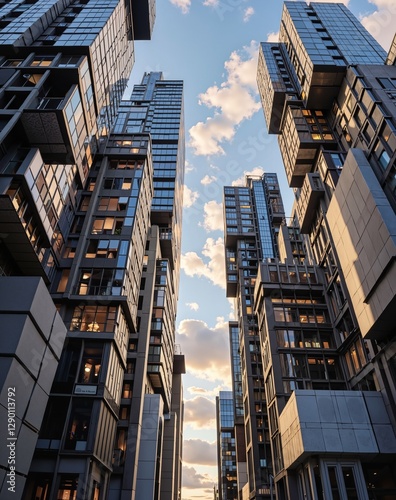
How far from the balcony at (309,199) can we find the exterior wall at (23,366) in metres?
39.8

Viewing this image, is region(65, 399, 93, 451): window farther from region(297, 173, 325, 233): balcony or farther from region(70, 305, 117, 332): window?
region(297, 173, 325, 233): balcony

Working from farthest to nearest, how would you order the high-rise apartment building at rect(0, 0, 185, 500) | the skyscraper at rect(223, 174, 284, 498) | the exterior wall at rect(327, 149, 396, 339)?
the skyscraper at rect(223, 174, 284, 498)
the exterior wall at rect(327, 149, 396, 339)
the high-rise apartment building at rect(0, 0, 185, 500)

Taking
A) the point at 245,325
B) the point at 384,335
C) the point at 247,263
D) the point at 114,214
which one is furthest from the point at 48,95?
the point at 247,263

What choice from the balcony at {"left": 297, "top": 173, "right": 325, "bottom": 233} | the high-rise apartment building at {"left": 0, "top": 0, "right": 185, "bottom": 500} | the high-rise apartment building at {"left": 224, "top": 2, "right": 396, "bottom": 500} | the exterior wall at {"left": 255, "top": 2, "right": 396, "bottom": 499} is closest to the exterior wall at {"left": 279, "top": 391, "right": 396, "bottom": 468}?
the high-rise apartment building at {"left": 224, "top": 2, "right": 396, "bottom": 500}

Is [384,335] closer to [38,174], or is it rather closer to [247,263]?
[38,174]

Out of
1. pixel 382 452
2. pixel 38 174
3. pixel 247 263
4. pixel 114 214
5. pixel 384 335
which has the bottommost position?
pixel 382 452

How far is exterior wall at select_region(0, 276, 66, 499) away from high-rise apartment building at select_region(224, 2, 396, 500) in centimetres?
2105

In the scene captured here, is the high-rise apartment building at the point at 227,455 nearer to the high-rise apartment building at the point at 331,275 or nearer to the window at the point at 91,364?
the high-rise apartment building at the point at 331,275

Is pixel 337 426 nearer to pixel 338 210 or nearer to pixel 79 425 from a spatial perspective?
pixel 338 210

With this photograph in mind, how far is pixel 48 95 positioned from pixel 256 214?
76209mm

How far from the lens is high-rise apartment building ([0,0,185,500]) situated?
19750mm

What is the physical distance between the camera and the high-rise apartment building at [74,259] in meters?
19.8

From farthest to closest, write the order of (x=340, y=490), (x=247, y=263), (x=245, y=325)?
(x=247, y=263) → (x=245, y=325) → (x=340, y=490)

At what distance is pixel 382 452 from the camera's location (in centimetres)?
2856
